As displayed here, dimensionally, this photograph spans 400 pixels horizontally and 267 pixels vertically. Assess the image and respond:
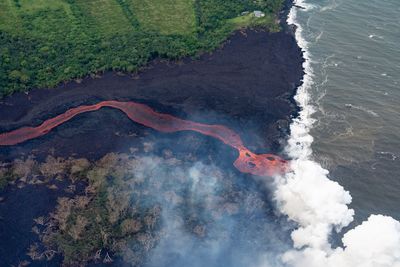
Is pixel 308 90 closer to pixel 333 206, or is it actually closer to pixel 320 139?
pixel 320 139

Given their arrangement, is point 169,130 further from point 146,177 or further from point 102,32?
point 102,32

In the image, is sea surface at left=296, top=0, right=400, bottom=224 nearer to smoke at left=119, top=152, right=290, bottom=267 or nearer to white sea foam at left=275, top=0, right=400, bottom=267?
white sea foam at left=275, top=0, right=400, bottom=267

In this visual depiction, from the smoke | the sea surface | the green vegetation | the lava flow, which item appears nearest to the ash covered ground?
the smoke

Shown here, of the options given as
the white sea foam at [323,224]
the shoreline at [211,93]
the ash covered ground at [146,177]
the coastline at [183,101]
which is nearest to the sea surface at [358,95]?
the white sea foam at [323,224]

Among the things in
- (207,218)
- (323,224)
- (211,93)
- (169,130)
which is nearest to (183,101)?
(211,93)

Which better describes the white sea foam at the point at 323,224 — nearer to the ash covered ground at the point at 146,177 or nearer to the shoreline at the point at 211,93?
the ash covered ground at the point at 146,177

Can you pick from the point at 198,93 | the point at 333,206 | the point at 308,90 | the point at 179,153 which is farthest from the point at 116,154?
the point at 308,90

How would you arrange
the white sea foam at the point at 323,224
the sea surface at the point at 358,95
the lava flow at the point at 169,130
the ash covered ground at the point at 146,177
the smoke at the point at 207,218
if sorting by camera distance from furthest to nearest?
the lava flow at the point at 169,130 → the sea surface at the point at 358,95 → the ash covered ground at the point at 146,177 → the smoke at the point at 207,218 → the white sea foam at the point at 323,224
